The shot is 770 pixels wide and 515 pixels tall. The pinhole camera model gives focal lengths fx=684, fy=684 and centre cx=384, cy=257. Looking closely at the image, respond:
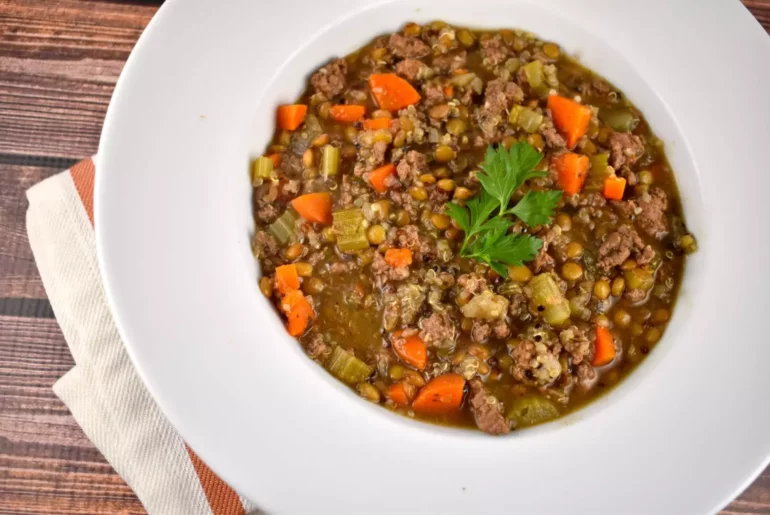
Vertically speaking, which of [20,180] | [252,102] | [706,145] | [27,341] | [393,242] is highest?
[706,145]

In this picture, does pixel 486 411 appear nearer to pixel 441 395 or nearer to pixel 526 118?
pixel 441 395

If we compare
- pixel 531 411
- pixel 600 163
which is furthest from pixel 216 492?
pixel 600 163

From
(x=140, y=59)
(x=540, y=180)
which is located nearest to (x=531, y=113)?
(x=540, y=180)

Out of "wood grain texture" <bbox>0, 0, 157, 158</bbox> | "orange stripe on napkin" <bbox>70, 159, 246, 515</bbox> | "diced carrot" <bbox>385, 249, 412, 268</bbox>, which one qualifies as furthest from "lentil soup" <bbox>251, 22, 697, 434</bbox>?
"wood grain texture" <bbox>0, 0, 157, 158</bbox>

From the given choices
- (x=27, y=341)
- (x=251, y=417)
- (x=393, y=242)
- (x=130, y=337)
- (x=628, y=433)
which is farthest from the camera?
(x=27, y=341)

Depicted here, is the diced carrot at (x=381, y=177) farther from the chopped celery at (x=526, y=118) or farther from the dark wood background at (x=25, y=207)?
the dark wood background at (x=25, y=207)

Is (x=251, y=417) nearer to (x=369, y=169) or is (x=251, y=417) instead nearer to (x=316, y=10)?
(x=369, y=169)
